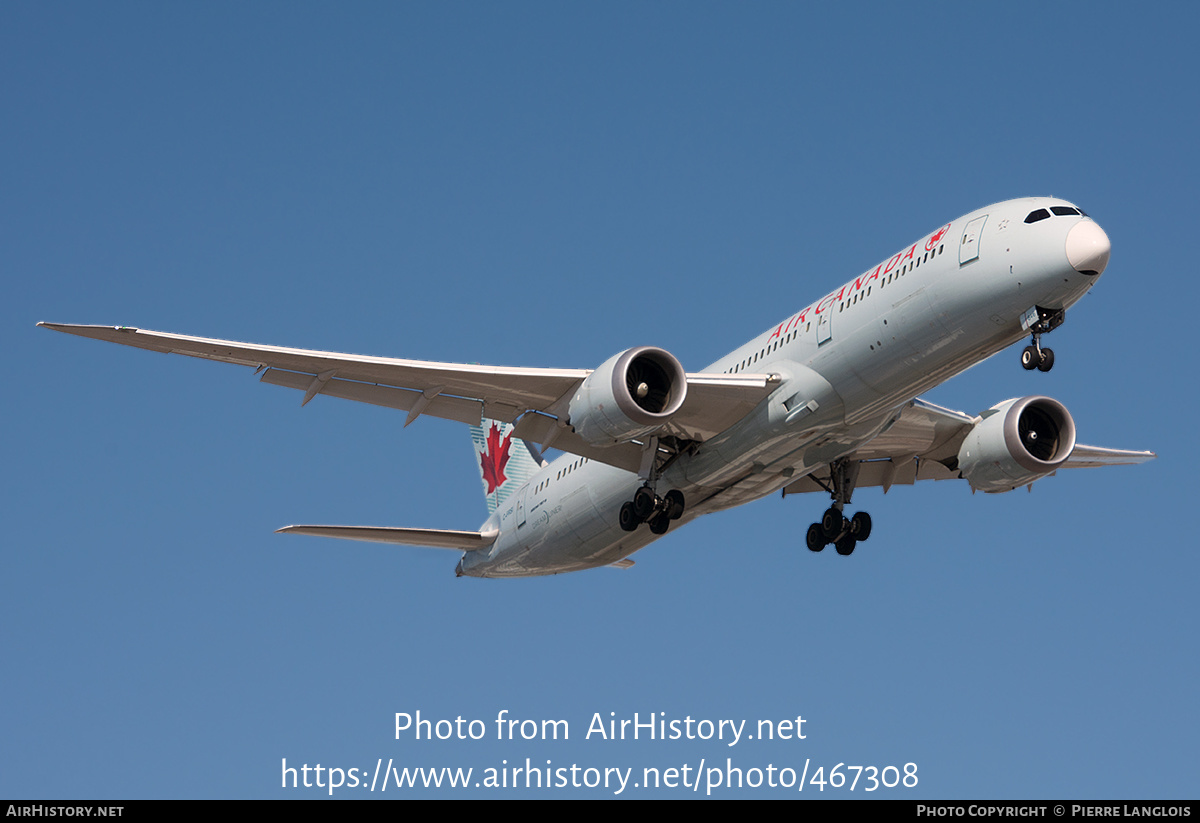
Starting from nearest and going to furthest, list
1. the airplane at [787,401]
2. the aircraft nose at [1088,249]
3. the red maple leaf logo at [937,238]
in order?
the aircraft nose at [1088,249]
the airplane at [787,401]
the red maple leaf logo at [937,238]

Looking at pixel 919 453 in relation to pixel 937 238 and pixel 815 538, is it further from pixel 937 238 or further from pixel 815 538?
pixel 937 238

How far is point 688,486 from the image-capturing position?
2739 cm

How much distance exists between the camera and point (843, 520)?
97.3 ft

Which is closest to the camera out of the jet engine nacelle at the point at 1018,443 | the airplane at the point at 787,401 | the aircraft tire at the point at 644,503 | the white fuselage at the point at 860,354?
the white fuselage at the point at 860,354

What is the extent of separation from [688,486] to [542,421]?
3180 mm

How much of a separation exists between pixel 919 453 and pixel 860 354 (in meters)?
7.43

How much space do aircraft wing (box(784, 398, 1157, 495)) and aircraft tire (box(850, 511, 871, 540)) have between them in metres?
0.96

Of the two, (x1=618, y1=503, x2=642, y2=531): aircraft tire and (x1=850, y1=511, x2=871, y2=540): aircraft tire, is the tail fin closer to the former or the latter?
(x1=618, y1=503, x2=642, y2=531): aircraft tire

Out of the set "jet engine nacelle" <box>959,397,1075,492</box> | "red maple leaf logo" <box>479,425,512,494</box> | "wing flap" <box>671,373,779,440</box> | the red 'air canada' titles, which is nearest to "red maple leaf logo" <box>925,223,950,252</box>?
the red 'air canada' titles

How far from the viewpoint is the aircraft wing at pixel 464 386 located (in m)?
24.8

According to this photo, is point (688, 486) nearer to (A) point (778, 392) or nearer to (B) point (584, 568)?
(A) point (778, 392)

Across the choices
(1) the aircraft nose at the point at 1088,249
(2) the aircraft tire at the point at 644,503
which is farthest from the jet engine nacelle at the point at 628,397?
(1) the aircraft nose at the point at 1088,249

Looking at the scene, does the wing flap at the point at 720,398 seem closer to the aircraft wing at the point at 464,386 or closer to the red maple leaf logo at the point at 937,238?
the aircraft wing at the point at 464,386
